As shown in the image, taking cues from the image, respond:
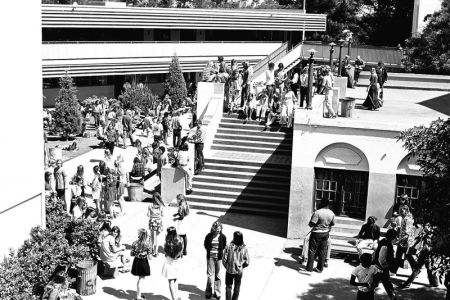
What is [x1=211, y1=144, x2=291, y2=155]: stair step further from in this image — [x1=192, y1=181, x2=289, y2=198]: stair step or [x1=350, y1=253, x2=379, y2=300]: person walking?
[x1=350, y1=253, x2=379, y2=300]: person walking

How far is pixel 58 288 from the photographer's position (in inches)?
481

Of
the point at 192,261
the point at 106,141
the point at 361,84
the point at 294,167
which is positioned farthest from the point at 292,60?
the point at 192,261

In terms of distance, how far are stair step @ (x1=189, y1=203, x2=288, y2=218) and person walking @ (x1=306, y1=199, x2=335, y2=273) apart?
4.41 metres

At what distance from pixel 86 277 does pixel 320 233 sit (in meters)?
5.70

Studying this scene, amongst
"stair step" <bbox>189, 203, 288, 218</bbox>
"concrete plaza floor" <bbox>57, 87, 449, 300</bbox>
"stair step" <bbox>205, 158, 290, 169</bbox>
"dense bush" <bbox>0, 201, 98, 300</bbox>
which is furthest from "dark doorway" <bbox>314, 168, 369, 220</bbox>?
"dense bush" <bbox>0, 201, 98, 300</bbox>

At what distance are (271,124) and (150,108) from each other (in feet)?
49.7

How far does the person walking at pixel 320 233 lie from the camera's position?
52.1ft

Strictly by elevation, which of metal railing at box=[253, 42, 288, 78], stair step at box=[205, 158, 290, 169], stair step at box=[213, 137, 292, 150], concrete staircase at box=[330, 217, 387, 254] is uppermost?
metal railing at box=[253, 42, 288, 78]

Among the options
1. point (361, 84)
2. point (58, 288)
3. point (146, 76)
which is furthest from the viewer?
point (146, 76)

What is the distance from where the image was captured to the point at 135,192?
21703mm

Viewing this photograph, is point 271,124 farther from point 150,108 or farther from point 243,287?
point 150,108

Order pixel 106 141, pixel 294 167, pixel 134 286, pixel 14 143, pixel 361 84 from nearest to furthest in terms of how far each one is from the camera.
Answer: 1. pixel 14 143
2. pixel 134 286
3. pixel 294 167
4. pixel 106 141
5. pixel 361 84

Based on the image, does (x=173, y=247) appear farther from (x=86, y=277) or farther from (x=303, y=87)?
(x=303, y=87)

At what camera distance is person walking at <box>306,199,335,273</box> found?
1588cm
